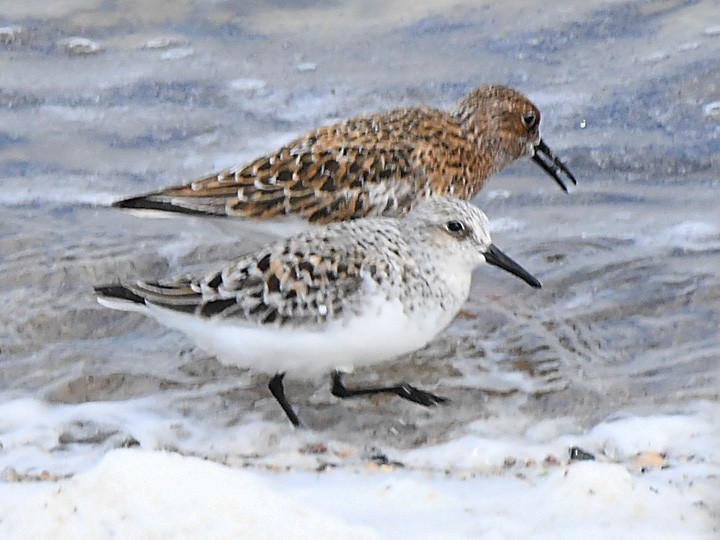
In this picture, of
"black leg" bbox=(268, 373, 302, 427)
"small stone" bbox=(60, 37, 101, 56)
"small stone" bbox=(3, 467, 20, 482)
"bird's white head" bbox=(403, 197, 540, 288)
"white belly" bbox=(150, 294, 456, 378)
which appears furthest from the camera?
"small stone" bbox=(60, 37, 101, 56)

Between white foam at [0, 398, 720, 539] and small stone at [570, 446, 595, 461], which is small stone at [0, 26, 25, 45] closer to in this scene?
white foam at [0, 398, 720, 539]

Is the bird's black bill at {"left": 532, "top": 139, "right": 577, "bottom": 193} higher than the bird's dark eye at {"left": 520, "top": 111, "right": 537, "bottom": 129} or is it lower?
lower

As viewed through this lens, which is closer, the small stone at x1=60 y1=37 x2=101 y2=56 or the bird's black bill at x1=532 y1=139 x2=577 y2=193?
the bird's black bill at x1=532 y1=139 x2=577 y2=193

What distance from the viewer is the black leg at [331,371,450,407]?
15.7ft

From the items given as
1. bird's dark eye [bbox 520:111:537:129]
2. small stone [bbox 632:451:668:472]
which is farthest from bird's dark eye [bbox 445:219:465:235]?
bird's dark eye [bbox 520:111:537:129]

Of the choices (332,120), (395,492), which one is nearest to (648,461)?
(395,492)

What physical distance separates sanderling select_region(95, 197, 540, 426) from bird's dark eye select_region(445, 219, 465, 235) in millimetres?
145

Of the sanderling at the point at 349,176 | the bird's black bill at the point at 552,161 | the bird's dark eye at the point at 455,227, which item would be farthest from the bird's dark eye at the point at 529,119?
the bird's dark eye at the point at 455,227

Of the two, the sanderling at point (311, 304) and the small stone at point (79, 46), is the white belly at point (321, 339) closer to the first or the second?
the sanderling at point (311, 304)

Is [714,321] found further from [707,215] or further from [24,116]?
[24,116]

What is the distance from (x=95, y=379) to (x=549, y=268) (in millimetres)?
2223

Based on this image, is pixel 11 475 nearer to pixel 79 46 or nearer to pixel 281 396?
pixel 281 396

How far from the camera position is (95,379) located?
5.01 metres

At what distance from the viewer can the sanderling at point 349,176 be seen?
17.4ft
